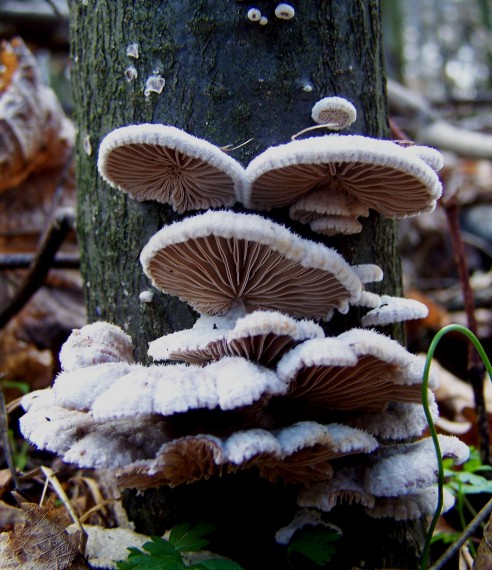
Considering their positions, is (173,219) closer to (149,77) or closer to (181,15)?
(149,77)

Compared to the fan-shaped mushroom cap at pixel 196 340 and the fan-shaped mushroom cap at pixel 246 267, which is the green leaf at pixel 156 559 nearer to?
the fan-shaped mushroom cap at pixel 196 340

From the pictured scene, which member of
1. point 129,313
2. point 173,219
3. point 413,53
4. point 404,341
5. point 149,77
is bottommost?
point 404,341

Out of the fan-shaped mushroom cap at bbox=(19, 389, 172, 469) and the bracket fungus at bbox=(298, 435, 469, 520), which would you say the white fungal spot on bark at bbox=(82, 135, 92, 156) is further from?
the bracket fungus at bbox=(298, 435, 469, 520)

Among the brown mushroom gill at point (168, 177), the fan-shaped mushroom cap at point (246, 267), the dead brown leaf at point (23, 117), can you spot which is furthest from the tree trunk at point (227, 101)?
the dead brown leaf at point (23, 117)

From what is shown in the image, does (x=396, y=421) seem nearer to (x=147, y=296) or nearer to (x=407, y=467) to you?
(x=407, y=467)

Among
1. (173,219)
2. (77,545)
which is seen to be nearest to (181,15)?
(173,219)
